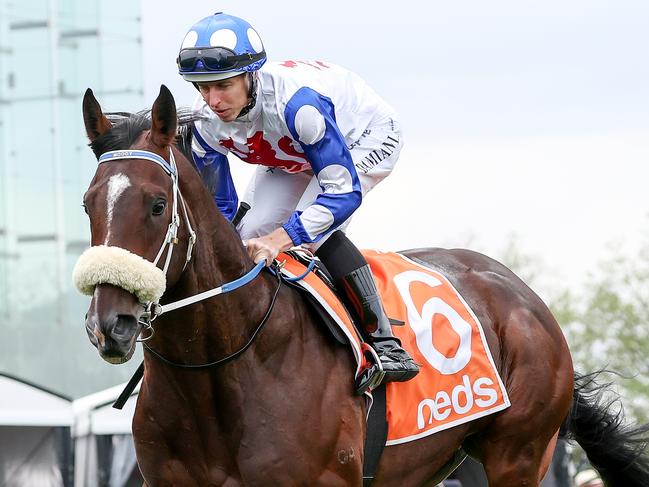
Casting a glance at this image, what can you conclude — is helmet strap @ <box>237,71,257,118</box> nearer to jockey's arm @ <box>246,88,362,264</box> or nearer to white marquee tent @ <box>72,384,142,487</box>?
jockey's arm @ <box>246,88,362,264</box>

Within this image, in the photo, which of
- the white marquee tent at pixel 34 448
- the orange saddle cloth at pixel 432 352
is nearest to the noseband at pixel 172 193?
the orange saddle cloth at pixel 432 352

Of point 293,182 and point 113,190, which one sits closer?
point 113,190

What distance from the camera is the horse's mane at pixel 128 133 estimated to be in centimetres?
451

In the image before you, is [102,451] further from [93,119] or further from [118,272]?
[118,272]

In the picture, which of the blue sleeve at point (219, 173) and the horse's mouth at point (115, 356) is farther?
the blue sleeve at point (219, 173)

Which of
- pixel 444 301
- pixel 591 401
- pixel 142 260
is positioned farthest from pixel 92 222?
pixel 591 401

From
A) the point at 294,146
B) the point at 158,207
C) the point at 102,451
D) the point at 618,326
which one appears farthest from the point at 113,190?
the point at 618,326

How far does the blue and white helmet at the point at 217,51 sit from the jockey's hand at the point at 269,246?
2.16 ft

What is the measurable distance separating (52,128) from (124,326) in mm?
11756

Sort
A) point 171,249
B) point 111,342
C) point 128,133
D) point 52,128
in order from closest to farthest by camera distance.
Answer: point 111,342, point 171,249, point 128,133, point 52,128

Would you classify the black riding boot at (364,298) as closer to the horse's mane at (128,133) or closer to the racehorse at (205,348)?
the racehorse at (205,348)

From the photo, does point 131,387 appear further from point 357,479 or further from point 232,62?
point 232,62

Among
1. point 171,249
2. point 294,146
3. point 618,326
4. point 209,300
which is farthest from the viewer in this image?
point 618,326

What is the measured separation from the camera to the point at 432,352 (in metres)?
5.60
